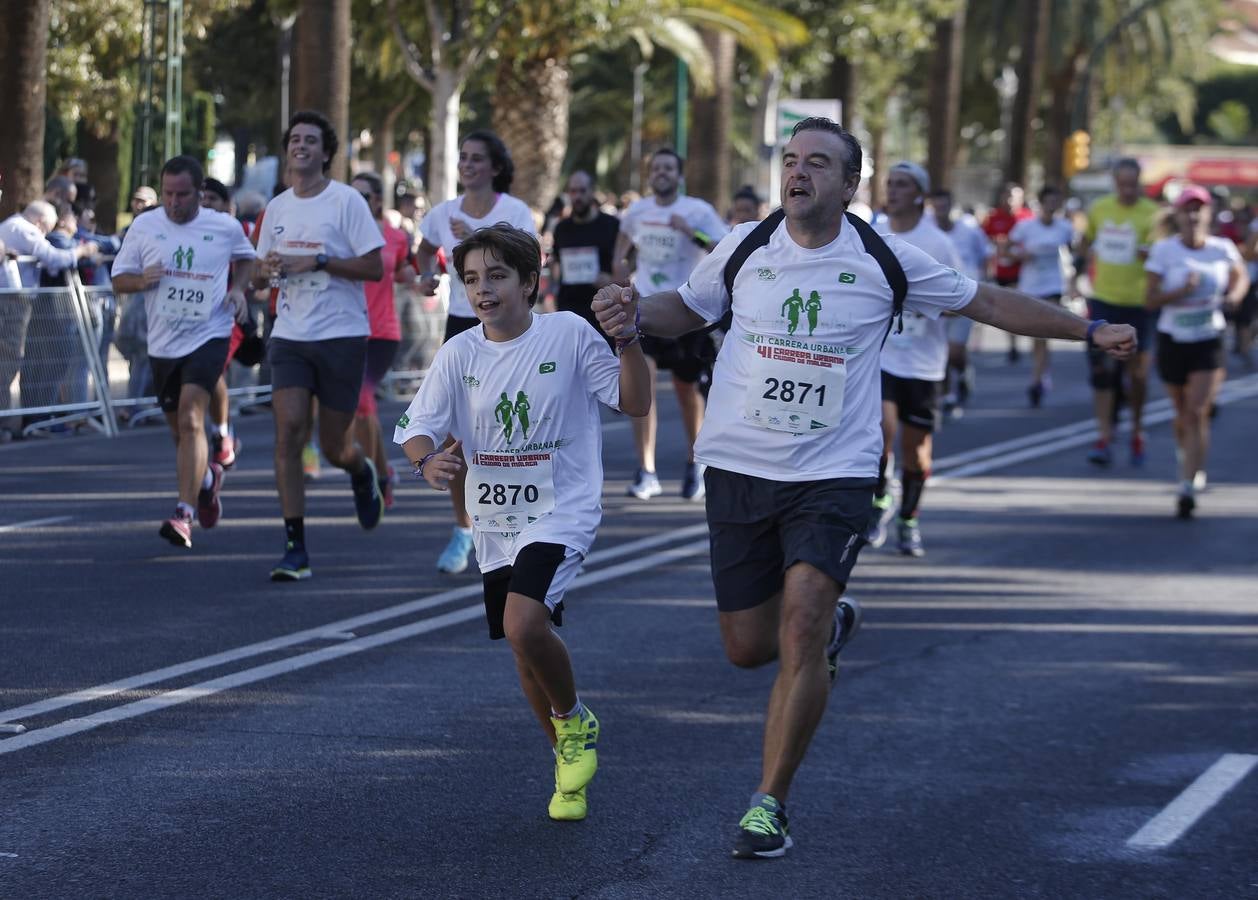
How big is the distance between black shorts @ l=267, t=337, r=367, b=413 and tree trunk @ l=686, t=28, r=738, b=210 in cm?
2143

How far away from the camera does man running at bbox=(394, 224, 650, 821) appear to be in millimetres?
5594

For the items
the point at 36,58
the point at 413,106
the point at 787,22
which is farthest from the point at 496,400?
the point at 413,106

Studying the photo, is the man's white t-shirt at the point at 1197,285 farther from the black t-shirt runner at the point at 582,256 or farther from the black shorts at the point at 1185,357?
the black t-shirt runner at the point at 582,256

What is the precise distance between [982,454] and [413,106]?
27.1 metres

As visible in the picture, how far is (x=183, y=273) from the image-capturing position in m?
10.2

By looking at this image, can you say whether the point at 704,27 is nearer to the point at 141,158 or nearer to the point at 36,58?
the point at 141,158

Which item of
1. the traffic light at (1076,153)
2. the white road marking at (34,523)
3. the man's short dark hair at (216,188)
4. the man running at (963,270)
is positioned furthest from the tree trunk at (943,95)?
the white road marking at (34,523)

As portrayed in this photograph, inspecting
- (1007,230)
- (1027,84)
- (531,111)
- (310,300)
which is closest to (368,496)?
(310,300)

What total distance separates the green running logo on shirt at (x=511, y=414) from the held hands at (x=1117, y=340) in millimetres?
1546

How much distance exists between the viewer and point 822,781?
20.6ft

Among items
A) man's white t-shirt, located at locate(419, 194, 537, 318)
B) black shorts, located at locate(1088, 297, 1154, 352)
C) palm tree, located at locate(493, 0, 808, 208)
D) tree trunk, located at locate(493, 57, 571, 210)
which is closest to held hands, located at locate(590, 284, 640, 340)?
man's white t-shirt, located at locate(419, 194, 537, 318)

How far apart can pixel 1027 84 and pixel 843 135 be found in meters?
36.0

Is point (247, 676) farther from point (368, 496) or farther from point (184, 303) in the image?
point (184, 303)

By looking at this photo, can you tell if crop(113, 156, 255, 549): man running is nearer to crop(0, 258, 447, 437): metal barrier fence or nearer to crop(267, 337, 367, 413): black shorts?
crop(267, 337, 367, 413): black shorts
